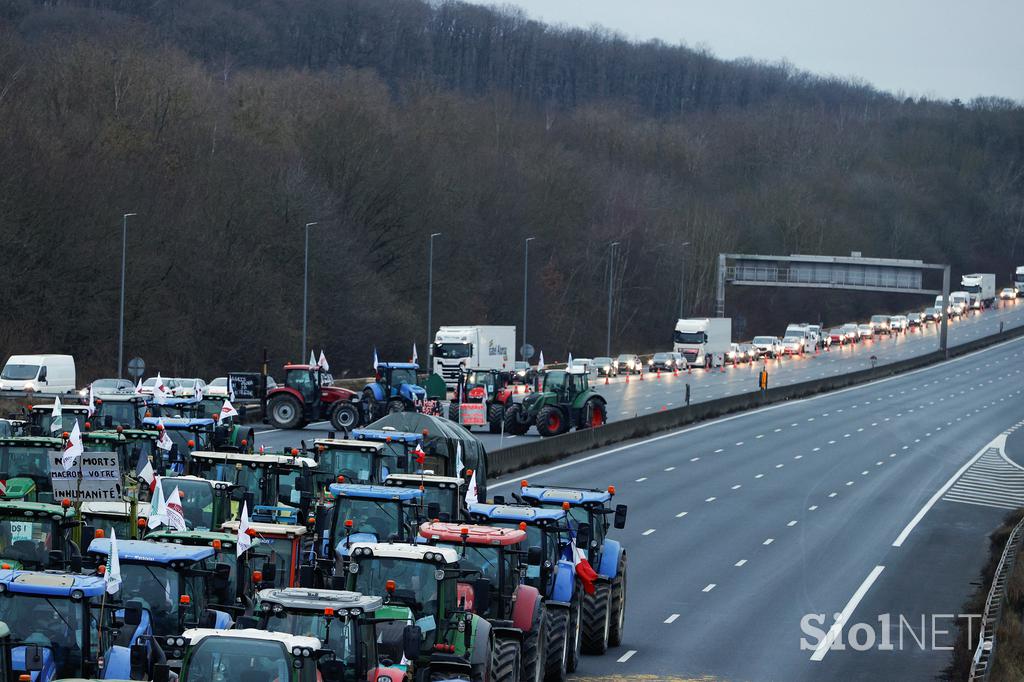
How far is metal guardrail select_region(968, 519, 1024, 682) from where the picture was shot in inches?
811

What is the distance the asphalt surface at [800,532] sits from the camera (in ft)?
79.3

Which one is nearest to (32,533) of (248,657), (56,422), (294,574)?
(294,574)

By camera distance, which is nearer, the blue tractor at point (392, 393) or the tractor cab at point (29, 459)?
the tractor cab at point (29, 459)

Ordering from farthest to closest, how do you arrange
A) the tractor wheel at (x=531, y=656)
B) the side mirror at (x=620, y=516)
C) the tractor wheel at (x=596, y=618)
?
1. the side mirror at (x=620, y=516)
2. the tractor wheel at (x=596, y=618)
3. the tractor wheel at (x=531, y=656)

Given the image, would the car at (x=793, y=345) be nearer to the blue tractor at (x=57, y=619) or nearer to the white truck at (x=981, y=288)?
the white truck at (x=981, y=288)

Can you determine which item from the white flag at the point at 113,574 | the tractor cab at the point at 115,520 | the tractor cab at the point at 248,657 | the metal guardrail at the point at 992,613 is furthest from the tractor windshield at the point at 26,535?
the metal guardrail at the point at 992,613

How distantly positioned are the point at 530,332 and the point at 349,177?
18226 millimetres

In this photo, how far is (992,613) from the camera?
2530 cm

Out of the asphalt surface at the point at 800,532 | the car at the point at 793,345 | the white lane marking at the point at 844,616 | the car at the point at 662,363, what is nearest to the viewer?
the asphalt surface at the point at 800,532

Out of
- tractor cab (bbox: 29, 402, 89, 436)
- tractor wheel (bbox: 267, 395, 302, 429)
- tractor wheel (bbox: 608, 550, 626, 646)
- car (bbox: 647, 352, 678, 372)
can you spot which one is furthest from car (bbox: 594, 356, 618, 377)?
tractor wheel (bbox: 608, 550, 626, 646)

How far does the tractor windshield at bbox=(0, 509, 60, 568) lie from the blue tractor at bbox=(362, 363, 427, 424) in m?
31.7

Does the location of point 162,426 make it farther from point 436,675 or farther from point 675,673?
point 436,675

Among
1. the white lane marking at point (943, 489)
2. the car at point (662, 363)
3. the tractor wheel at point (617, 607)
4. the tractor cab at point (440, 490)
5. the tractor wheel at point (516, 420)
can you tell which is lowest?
the car at point (662, 363)

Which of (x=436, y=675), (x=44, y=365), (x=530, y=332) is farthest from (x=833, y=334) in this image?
(x=436, y=675)
